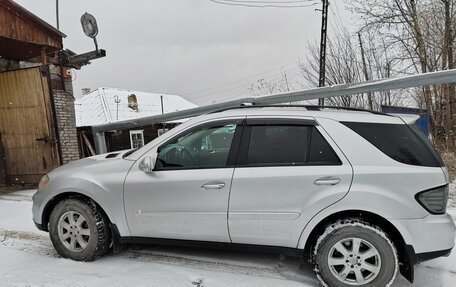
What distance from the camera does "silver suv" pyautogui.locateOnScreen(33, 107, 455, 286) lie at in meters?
2.83

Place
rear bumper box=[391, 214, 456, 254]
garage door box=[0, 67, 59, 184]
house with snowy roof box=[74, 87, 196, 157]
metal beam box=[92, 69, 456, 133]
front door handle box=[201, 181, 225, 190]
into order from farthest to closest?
house with snowy roof box=[74, 87, 196, 157], garage door box=[0, 67, 59, 184], metal beam box=[92, 69, 456, 133], front door handle box=[201, 181, 225, 190], rear bumper box=[391, 214, 456, 254]

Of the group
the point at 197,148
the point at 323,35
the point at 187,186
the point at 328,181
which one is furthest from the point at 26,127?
the point at 323,35

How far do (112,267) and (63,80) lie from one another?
6160 mm

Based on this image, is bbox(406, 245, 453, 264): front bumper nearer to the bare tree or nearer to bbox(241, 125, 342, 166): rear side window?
bbox(241, 125, 342, 166): rear side window

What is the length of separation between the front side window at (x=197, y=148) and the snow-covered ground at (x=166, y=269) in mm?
1048

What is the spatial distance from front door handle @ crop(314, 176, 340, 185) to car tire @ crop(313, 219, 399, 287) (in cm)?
36

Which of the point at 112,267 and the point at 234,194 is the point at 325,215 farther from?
the point at 112,267

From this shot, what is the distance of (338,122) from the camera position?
3.11 metres

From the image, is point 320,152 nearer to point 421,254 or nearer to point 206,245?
point 421,254

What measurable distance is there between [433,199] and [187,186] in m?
2.12

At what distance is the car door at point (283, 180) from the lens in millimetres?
2947

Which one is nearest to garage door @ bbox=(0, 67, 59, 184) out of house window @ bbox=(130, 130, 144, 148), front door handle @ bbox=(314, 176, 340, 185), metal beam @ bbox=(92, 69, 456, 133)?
metal beam @ bbox=(92, 69, 456, 133)

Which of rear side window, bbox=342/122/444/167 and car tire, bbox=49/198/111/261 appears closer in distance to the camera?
rear side window, bbox=342/122/444/167

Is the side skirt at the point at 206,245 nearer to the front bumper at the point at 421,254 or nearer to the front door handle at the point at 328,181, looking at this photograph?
the front door handle at the point at 328,181
